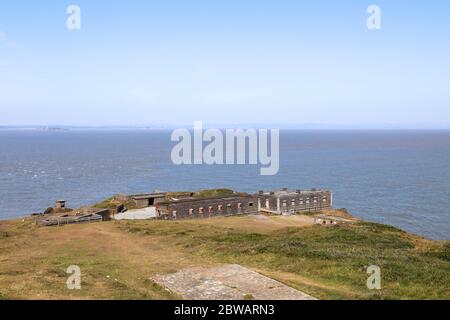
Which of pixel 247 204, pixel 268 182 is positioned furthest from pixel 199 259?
pixel 268 182

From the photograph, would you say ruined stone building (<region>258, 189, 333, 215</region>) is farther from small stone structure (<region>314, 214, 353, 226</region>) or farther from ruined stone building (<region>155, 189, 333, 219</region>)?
small stone structure (<region>314, 214, 353, 226</region>)

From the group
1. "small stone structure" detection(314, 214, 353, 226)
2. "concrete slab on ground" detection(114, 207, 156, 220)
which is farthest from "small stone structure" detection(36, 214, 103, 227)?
"small stone structure" detection(314, 214, 353, 226)

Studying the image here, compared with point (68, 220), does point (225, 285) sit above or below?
above

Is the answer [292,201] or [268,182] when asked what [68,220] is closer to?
[292,201]
